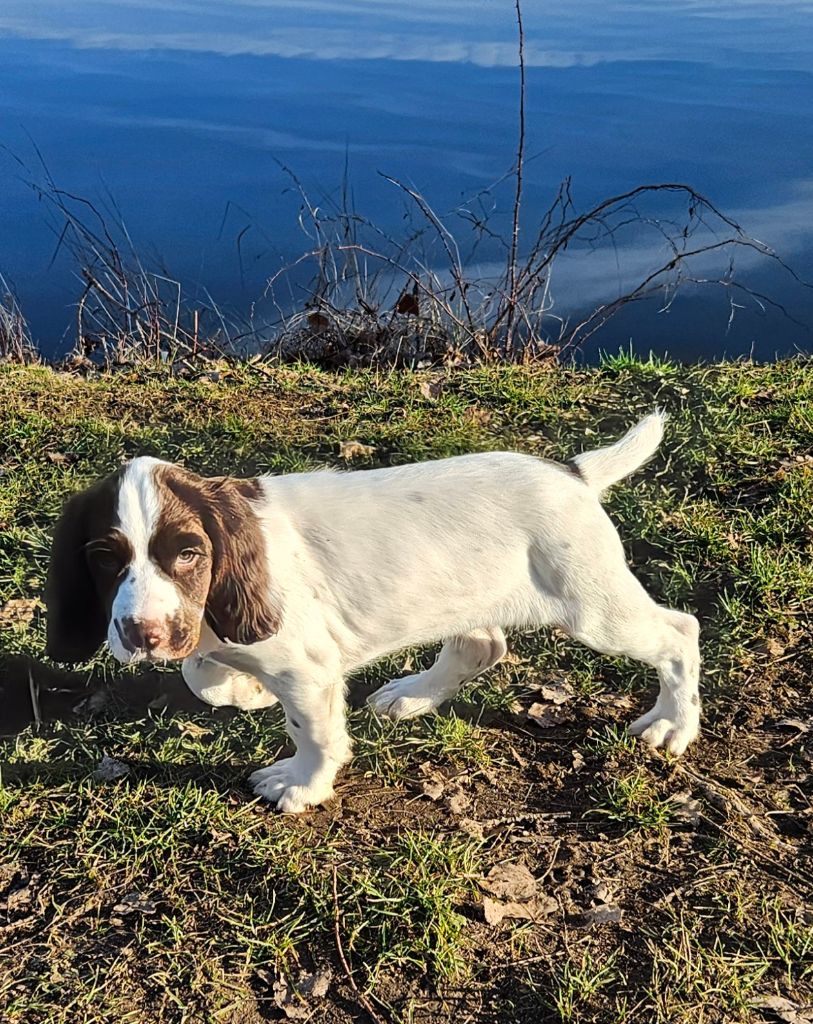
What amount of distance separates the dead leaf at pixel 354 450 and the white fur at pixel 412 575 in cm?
222

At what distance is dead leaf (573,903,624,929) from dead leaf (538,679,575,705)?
3.31 feet

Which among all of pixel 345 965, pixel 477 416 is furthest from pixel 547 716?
pixel 477 416

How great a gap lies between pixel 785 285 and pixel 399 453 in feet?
19.8

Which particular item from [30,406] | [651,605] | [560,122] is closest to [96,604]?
[651,605]

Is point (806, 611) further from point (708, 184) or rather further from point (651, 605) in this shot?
point (708, 184)

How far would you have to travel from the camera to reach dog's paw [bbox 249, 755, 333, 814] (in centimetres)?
336

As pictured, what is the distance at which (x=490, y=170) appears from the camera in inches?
447

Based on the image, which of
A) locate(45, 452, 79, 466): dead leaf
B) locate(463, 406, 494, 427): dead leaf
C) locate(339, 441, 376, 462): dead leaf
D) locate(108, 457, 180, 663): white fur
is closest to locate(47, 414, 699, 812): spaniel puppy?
locate(108, 457, 180, 663): white fur

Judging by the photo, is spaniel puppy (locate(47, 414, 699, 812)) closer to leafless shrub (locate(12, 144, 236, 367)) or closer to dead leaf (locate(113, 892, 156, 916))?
dead leaf (locate(113, 892, 156, 916))

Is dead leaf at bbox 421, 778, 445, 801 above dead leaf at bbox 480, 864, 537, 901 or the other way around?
the other way around

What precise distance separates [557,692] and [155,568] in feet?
6.26

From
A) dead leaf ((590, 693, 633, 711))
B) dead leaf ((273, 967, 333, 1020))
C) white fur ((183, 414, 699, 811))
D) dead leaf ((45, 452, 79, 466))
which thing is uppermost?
white fur ((183, 414, 699, 811))

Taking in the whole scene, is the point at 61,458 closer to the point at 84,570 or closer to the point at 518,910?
the point at 84,570

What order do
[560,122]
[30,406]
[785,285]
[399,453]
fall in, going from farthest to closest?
[560,122] < [785,285] < [30,406] < [399,453]
